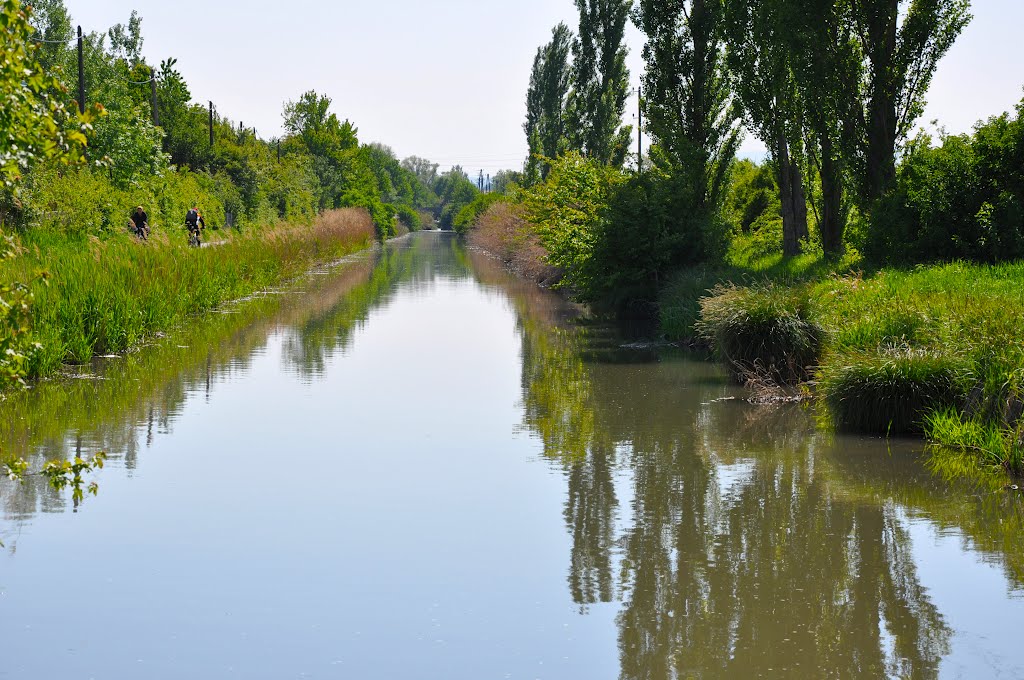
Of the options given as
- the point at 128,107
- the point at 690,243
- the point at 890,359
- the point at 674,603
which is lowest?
the point at 674,603

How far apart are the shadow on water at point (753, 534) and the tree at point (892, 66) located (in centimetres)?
904

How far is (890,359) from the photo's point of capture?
483 inches

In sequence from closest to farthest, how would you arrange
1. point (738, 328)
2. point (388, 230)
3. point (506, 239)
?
point (738, 328) < point (506, 239) < point (388, 230)

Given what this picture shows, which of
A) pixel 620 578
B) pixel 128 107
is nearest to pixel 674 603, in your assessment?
pixel 620 578

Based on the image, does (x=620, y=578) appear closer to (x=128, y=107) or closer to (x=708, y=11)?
(x=708, y=11)

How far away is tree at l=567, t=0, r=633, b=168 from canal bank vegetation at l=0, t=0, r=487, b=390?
40.1 feet

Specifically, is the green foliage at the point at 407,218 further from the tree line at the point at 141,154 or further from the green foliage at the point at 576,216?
the green foliage at the point at 576,216

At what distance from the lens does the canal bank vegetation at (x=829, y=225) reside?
12242mm

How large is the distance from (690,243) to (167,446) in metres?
15.7

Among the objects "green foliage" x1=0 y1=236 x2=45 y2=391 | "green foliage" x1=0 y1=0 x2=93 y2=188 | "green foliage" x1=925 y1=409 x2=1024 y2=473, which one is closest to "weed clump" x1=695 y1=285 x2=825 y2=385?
"green foliage" x1=925 y1=409 x2=1024 y2=473

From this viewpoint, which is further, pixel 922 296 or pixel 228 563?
pixel 922 296

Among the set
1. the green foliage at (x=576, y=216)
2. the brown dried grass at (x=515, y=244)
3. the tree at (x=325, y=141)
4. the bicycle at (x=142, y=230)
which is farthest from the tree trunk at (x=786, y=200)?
the tree at (x=325, y=141)

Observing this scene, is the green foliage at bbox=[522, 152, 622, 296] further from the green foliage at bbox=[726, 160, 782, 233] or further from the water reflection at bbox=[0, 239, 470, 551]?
the green foliage at bbox=[726, 160, 782, 233]

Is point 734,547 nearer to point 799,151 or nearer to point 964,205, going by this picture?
point 964,205
